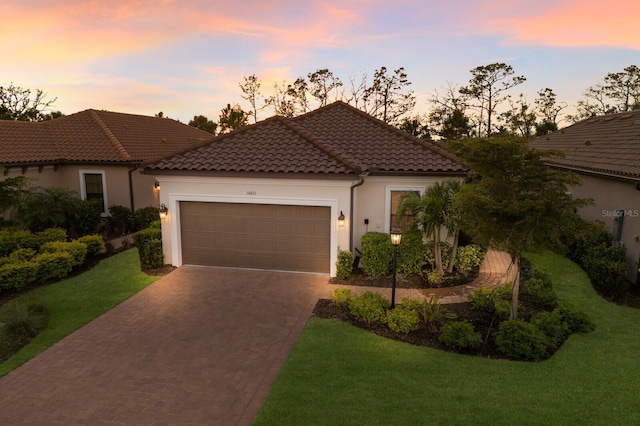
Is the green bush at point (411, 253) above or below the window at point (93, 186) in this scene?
below

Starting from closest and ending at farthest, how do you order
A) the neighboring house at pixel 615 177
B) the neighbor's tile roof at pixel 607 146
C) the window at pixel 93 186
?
the neighboring house at pixel 615 177
the neighbor's tile roof at pixel 607 146
the window at pixel 93 186

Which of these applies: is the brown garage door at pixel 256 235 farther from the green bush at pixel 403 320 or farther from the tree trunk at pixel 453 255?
the green bush at pixel 403 320

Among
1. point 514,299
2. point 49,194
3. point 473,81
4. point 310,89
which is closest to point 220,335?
point 514,299

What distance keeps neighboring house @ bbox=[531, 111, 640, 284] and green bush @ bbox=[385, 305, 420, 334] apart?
471 centimetres

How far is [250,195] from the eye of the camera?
1196cm

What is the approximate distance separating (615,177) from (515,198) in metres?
6.52

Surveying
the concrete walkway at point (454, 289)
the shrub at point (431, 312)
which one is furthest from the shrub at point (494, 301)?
the shrub at point (431, 312)

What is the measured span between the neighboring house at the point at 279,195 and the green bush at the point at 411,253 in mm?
1535

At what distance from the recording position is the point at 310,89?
4475cm

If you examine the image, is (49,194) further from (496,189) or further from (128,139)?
(496,189)

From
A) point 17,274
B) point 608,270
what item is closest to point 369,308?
point 608,270

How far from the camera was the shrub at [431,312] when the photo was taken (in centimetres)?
828

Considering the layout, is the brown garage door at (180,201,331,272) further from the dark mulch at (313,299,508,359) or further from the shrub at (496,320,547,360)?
the shrub at (496,320,547,360)

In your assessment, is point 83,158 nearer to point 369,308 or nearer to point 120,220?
point 120,220
